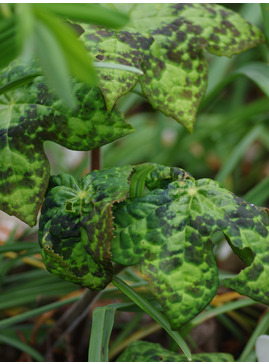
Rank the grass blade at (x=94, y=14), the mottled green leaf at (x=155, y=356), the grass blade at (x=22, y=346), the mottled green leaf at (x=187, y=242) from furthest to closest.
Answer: the grass blade at (x=22, y=346), the mottled green leaf at (x=155, y=356), the mottled green leaf at (x=187, y=242), the grass blade at (x=94, y=14)

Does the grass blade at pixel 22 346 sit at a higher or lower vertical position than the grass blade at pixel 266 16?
lower

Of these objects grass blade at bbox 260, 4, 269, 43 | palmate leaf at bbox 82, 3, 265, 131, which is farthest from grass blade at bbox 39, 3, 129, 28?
grass blade at bbox 260, 4, 269, 43

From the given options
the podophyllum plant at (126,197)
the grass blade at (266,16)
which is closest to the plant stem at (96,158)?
the podophyllum plant at (126,197)

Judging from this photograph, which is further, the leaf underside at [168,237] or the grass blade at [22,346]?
the grass blade at [22,346]

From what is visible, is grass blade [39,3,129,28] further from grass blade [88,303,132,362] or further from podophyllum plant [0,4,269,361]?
grass blade [88,303,132,362]

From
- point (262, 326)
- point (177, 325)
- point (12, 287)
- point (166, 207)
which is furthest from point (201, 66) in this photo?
point (12, 287)

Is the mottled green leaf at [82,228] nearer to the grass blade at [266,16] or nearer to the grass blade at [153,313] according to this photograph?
the grass blade at [153,313]
